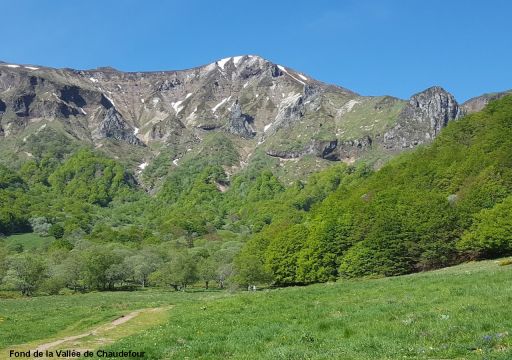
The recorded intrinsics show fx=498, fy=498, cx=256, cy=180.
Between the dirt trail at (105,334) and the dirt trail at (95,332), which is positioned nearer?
the dirt trail at (105,334)

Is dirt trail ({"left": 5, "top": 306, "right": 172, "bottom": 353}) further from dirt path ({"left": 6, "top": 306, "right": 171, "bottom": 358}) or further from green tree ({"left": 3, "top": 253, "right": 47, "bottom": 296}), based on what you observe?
green tree ({"left": 3, "top": 253, "right": 47, "bottom": 296})

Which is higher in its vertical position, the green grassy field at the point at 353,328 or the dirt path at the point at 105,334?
the green grassy field at the point at 353,328

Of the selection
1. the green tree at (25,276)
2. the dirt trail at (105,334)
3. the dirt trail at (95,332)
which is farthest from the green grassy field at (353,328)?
the green tree at (25,276)

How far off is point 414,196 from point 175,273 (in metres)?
52.3

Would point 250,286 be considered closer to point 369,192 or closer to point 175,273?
point 175,273

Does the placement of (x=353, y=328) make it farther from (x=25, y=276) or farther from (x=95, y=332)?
(x=25, y=276)

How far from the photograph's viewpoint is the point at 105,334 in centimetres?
2855

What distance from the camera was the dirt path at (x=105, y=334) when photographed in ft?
79.4

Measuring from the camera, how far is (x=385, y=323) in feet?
69.6

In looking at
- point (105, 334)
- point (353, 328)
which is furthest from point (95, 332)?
point (353, 328)

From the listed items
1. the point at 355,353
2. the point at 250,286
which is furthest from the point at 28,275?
the point at 355,353

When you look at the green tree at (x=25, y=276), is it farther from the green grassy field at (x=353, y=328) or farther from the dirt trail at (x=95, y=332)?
the green grassy field at (x=353, y=328)

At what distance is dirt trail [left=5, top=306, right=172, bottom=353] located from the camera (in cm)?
2420

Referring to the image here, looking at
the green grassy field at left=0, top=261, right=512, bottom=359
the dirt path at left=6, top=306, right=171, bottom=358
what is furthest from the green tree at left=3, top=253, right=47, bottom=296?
the green grassy field at left=0, top=261, right=512, bottom=359
